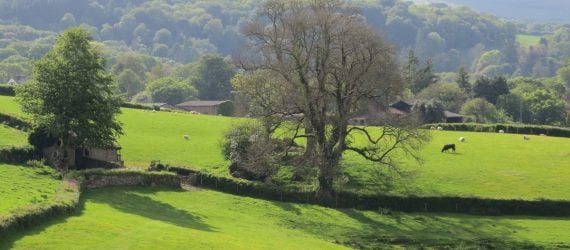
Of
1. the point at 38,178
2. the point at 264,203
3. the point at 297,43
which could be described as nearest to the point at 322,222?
the point at 264,203

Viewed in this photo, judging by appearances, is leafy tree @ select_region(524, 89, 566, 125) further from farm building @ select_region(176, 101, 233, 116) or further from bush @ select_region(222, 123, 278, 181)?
bush @ select_region(222, 123, 278, 181)

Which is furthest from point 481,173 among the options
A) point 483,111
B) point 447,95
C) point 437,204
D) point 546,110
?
point 447,95

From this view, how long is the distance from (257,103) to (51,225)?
108 feet

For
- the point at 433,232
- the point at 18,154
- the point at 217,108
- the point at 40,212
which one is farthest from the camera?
the point at 217,108

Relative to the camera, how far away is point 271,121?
2709 inches

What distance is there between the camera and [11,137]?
72625 mm

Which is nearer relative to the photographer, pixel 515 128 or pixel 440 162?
pixel 440 162

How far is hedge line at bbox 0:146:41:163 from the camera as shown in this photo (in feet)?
206

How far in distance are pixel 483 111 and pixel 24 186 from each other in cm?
12553

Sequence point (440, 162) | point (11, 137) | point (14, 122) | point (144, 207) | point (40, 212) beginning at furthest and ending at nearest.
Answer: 1. point (440, 162)
2. point (14, 122)
3. point (11, 137)
4. point (144, 207)
5. point (40, 212)

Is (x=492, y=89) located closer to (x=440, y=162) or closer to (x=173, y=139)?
(x=440, y=162)

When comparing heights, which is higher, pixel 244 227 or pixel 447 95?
pixel 447 95

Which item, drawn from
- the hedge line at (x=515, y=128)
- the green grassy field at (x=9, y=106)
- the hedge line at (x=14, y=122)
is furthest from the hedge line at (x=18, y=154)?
the hedge line at (x=515, y=128)

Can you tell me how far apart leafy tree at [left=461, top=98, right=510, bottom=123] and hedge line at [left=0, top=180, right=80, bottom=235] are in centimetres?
12375
